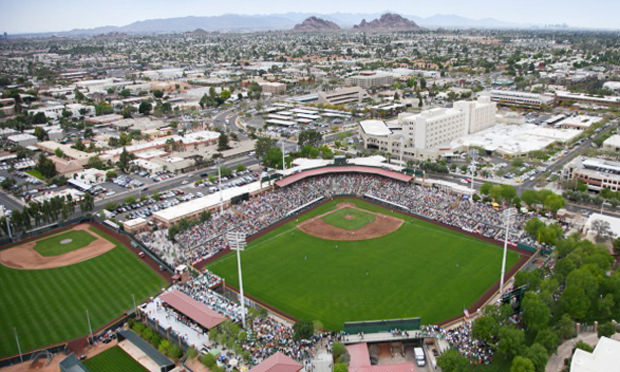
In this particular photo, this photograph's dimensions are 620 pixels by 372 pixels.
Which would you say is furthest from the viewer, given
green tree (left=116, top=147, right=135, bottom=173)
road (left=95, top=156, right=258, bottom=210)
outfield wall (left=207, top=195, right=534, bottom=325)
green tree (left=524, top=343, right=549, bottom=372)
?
green tree (left=116, top=147, right=135, bottom=173)

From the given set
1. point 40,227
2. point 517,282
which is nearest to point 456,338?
point 517,282

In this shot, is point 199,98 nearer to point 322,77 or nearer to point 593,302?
point 322,77

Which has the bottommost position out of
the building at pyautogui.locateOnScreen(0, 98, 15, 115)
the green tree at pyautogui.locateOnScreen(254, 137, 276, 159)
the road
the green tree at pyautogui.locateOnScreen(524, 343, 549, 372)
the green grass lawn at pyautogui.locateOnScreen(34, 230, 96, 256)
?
the green grass lawn at pyautogui.locateOnScreen(34, 230, 96, 256)

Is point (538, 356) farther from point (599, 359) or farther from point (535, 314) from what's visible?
point (535, 314)

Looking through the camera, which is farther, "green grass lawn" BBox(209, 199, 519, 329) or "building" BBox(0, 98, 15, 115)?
"building" BBox(0, 98, 15, 115)

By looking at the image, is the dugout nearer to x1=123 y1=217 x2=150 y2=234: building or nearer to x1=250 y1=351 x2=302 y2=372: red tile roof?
x1=250 y1=351 x2=302 y2=372: red tile roof

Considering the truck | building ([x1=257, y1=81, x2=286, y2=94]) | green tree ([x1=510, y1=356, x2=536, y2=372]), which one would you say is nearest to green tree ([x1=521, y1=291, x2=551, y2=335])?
green tree ([x1=510, y1=356, x2=536, y2=372])

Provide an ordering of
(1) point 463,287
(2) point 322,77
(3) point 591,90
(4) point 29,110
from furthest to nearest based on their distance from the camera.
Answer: (2) point 322,77
(3) point 591,90
(4) point 29,110
(1) point 463,287

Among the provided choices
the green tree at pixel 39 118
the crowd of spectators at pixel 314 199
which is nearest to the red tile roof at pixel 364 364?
the crowd of spectators at pixel 314 199
